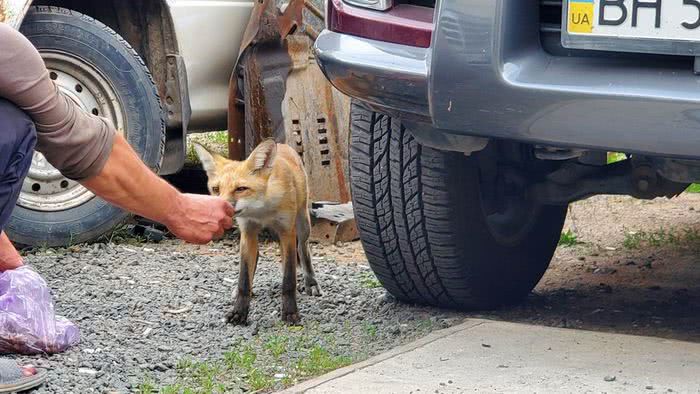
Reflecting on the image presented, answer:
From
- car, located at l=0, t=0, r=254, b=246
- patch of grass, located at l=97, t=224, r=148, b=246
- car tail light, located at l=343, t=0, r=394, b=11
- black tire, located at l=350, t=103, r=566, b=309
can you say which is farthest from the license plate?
patch of grass, located at l=97, t=224, r=148, b=246

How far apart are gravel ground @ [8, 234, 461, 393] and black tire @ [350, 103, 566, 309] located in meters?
0.13

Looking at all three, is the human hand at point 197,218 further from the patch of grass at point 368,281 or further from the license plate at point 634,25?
the patch of grass at point 368,281

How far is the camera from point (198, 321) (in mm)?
4465

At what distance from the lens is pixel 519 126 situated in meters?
Answer: 3.37

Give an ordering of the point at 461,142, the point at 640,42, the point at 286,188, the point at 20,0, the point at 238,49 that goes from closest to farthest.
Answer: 1. the point at 640,42
2. the point at 461,142
3. the point at 286,188
4. the point at 20,0
5. the point at 238,49

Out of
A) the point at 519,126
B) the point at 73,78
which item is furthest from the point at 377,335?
the point at 73,78

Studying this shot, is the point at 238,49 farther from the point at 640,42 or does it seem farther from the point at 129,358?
the point at 640,42

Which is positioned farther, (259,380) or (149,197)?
(259,380)

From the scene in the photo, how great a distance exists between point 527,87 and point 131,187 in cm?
108

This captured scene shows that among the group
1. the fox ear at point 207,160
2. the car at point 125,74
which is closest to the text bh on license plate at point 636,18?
Answer: the fox ear at point 207,160

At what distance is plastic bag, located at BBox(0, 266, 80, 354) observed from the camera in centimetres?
381

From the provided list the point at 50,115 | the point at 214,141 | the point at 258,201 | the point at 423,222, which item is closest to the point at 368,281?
the point at 258,201

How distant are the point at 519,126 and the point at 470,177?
29.3 inches

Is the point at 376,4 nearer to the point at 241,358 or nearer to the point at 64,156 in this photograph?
the point at 64,156
